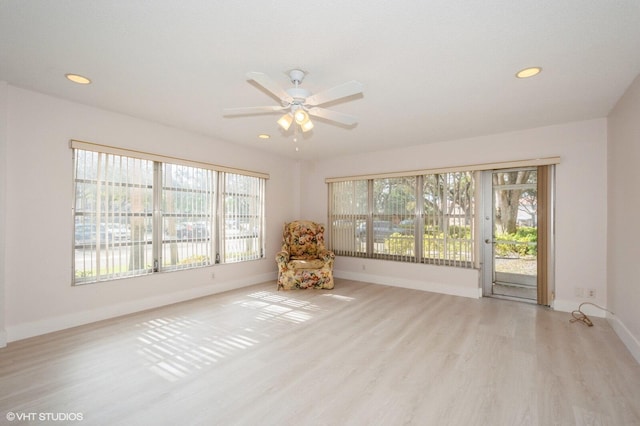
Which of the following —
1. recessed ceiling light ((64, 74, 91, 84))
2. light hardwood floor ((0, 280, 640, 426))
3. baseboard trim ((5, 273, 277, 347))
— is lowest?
light hardwood floor ((0, 280, 640, 426))

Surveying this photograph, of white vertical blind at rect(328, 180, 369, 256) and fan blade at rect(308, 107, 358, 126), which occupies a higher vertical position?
fan blade at rect(308, 107, 358, 126)

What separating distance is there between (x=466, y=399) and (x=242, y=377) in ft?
5.41

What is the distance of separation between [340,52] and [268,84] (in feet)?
2.03

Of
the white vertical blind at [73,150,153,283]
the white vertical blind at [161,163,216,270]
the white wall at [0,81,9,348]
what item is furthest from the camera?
the white vertical blind at [161,163,216,270]

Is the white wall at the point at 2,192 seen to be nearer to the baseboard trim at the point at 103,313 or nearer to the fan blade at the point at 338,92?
the baseboard trim at the point at 103,313

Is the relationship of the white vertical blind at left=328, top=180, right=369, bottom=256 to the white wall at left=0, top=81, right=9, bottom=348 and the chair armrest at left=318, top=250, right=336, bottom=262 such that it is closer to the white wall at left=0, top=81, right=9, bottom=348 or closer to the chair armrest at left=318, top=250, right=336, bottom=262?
the chair armrest at left=318, top=250, right=336, bottom=262

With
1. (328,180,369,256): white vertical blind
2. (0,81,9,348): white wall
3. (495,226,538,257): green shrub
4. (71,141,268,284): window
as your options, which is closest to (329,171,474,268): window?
(328,180,369,256): white vertical blind

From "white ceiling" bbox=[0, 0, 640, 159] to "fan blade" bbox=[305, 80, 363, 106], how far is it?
0.29 meters

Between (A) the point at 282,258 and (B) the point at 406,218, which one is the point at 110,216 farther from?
(B) the point at 406,218

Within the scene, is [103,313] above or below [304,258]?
below

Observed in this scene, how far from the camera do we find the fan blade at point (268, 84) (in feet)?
6.69

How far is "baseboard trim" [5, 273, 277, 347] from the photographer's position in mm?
2975

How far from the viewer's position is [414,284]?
518 centimetres

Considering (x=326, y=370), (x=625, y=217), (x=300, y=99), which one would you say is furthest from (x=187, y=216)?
(x=625, y=217)
